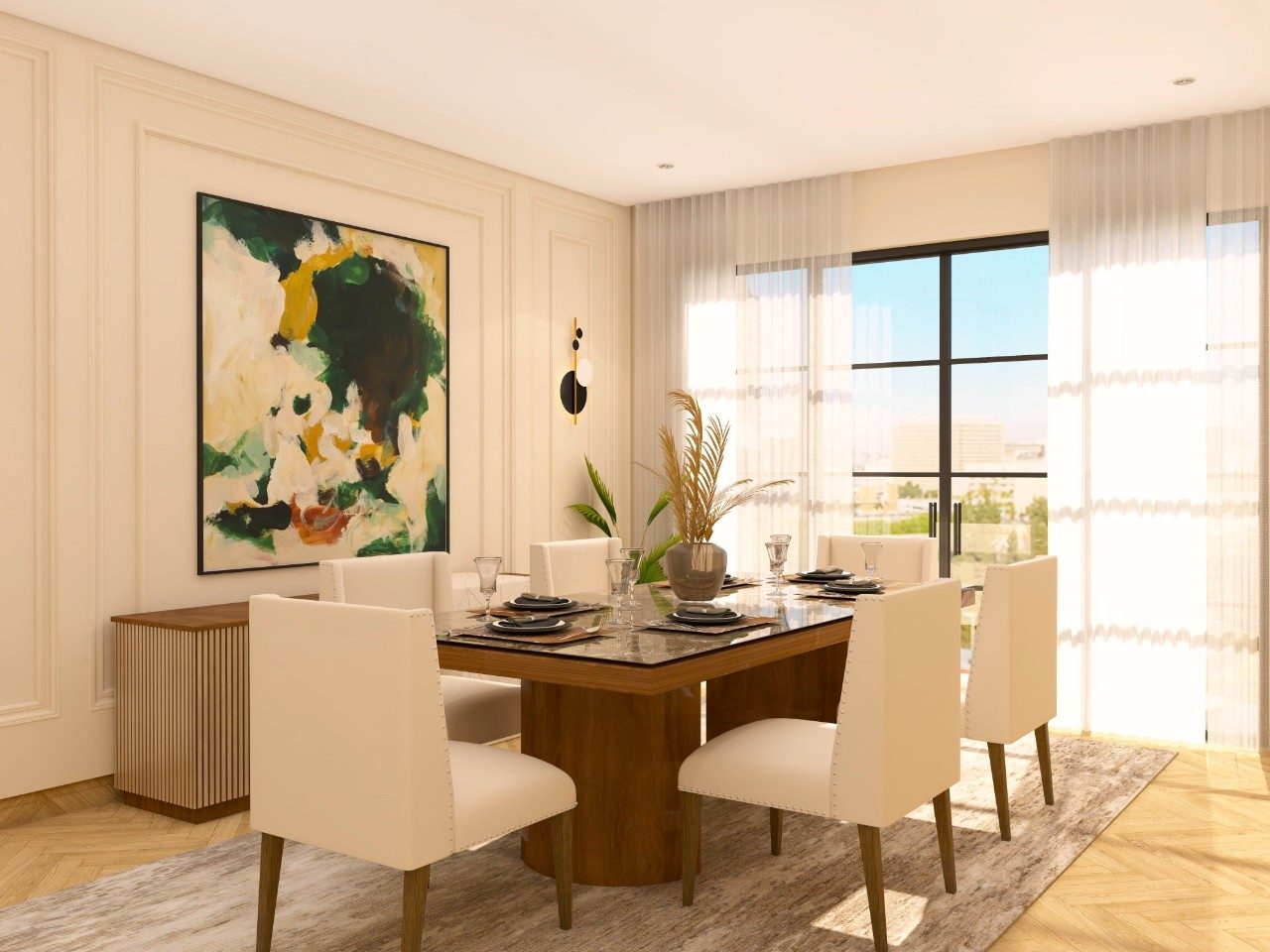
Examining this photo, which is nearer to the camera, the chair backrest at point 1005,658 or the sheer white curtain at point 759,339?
the chair backrest at point 1005,658

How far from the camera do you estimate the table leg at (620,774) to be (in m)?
3.04

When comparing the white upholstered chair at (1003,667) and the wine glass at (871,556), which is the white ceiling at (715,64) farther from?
the white upholstered chair at (1003,667)

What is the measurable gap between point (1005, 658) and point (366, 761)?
2005 mm

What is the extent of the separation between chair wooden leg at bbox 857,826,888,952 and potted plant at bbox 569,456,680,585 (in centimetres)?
310

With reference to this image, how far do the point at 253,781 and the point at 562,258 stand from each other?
4071 millimetres

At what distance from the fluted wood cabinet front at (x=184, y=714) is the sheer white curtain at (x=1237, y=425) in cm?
402

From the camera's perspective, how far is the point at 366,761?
2.35 metres

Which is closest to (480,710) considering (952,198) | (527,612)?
(527,612)

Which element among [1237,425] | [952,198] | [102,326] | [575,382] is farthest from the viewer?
[575,382]

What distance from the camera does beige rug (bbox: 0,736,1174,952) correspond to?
8.97 ft

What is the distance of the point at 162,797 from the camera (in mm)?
3822

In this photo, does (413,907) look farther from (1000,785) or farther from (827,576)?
(827,576)

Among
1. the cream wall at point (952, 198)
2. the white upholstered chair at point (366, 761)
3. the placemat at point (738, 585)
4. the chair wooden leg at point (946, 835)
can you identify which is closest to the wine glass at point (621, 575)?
the white upholstered chair at point (366, 761)

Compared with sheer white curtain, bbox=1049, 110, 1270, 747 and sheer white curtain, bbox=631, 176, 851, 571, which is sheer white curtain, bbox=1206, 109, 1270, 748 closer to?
sheer white curtain, bbox=1049, 110, 1270, 747
